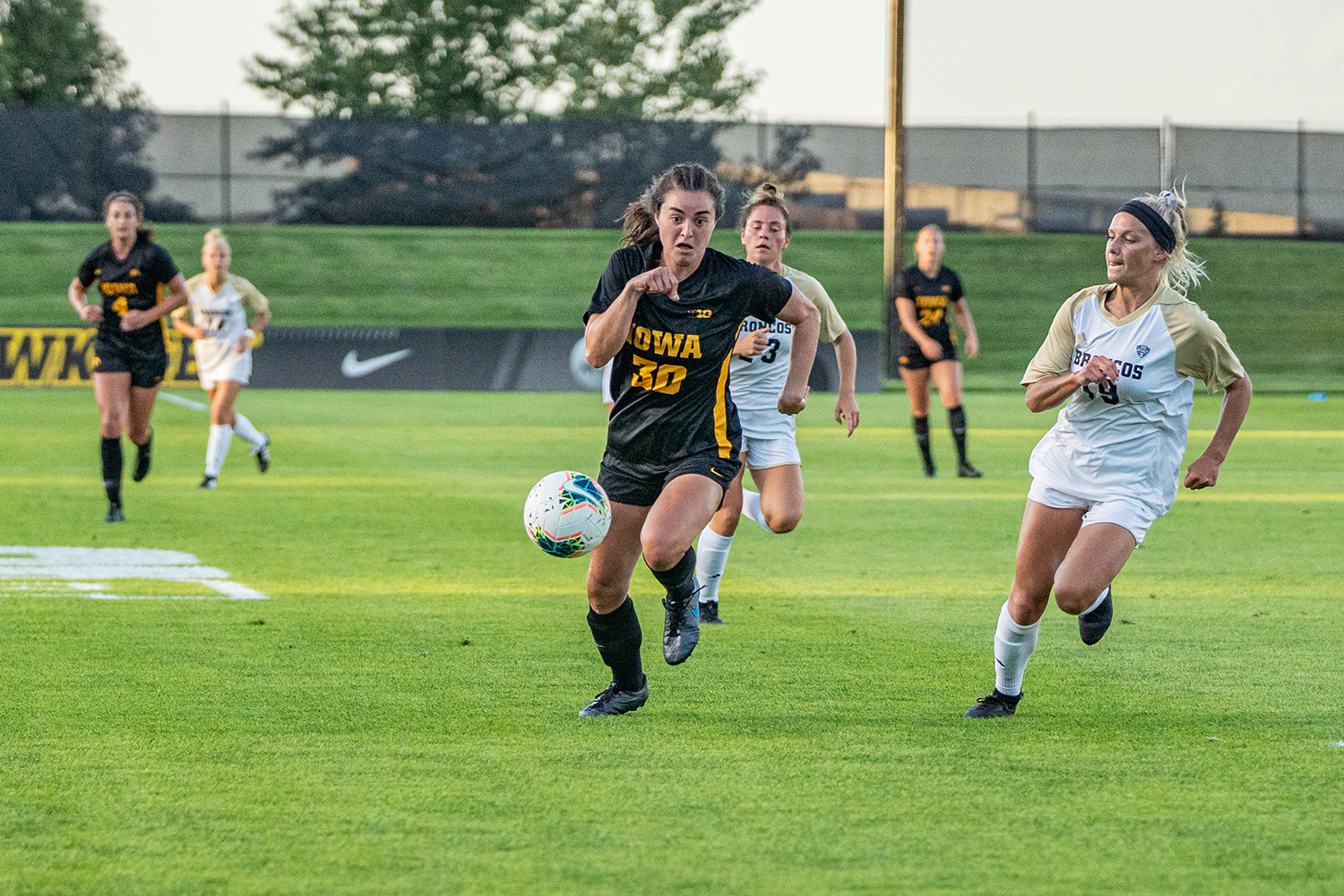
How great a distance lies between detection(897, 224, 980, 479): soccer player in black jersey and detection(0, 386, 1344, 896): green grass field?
10.7 ft

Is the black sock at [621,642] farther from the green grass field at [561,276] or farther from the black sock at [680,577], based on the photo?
the green grass field at [561,276]

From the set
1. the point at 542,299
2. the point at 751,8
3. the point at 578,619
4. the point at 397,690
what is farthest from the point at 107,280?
the point at 751,8

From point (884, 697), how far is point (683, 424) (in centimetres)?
130

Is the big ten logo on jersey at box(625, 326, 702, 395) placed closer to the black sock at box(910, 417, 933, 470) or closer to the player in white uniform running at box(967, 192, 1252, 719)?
the player in white uniform running at box(967, 192, 1252, 719)

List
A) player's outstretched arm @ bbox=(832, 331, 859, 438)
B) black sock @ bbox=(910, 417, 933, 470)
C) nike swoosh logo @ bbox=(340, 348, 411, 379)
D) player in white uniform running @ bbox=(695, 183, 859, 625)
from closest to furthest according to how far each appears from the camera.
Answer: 1. player's outstretched arm @ bbox=(832, 331, 859, 438)
2. player in white uniform running @ bbox=(695, 183, 859, 625)
3. black sock @ bbox=(910, 417, 933, 470)
4. nike swoosh logo @ bbox=(340, 348, 411, 379)

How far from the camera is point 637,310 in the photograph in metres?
5.65

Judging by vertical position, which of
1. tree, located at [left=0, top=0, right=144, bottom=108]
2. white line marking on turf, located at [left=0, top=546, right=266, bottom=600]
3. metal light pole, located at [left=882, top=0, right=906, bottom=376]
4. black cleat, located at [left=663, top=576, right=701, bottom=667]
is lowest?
white line marking on turf, located at [left=0, top=546, right=266, bottom=600]

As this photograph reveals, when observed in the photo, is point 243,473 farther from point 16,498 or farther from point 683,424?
point 683,424

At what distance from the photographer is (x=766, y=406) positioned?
7988 mm

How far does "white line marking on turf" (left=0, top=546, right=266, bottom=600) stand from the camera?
8383 millimetres

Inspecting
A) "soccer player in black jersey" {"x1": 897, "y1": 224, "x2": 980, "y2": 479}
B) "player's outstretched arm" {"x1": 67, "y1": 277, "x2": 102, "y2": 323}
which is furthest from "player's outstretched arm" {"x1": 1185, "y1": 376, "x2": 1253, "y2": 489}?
"soccer player in black jersey" {"x1": 897, "y1": 224, "x2": 980, "y2": 479}

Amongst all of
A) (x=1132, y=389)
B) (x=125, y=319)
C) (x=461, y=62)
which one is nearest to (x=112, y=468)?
(x=125, y=319)

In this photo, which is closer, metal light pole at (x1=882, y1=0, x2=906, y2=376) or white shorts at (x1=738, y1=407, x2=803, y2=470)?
white shorts at (x1=738, y1=407, x2=803, y2=470)

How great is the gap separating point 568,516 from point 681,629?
97 centimetres
